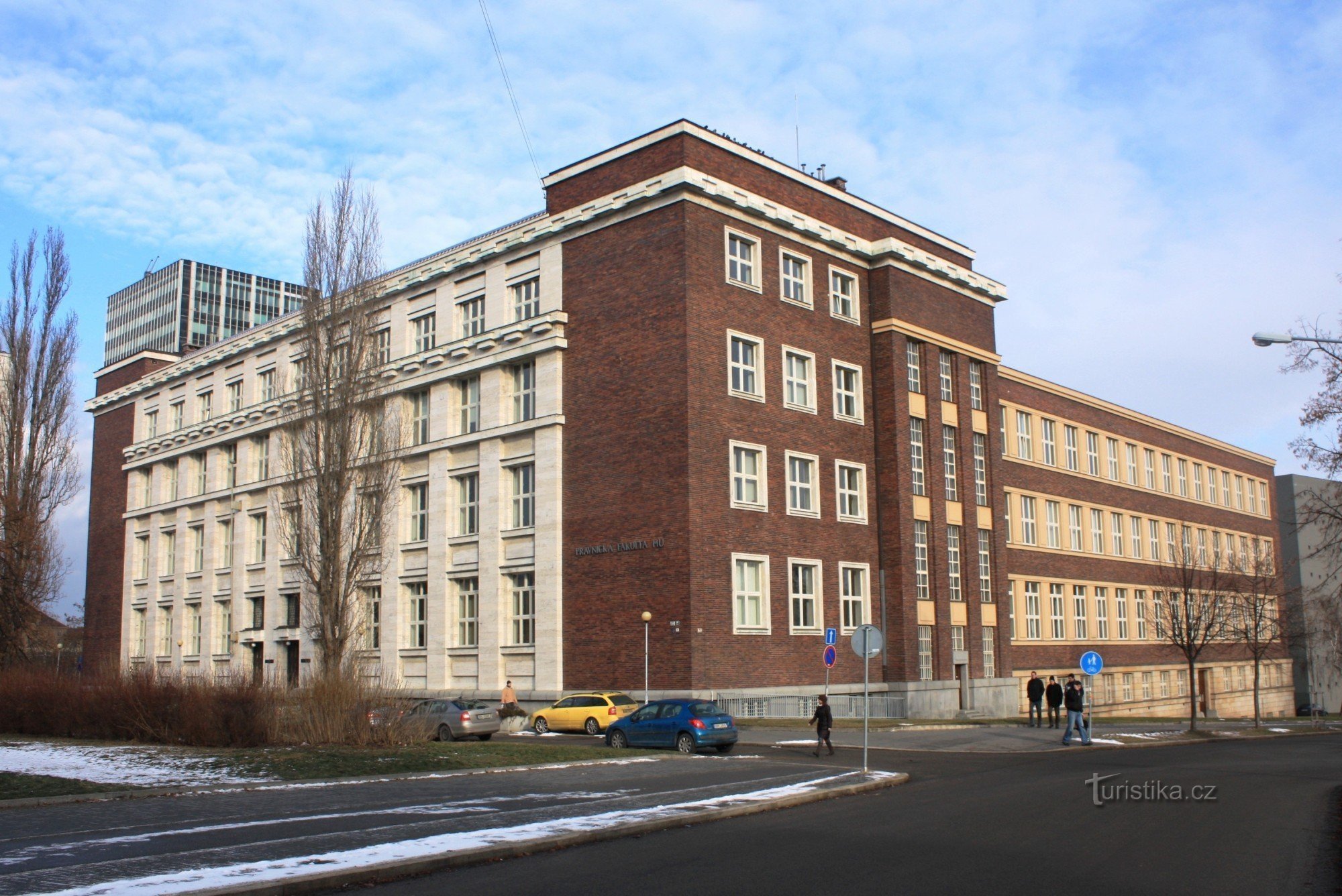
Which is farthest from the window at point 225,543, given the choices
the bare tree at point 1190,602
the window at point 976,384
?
the bare tree at point 1190,602

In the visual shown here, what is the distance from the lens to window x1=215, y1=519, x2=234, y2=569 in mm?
57594

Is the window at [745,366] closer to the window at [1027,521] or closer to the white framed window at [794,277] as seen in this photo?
the white framed window at [794,277]

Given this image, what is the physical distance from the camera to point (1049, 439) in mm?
57438

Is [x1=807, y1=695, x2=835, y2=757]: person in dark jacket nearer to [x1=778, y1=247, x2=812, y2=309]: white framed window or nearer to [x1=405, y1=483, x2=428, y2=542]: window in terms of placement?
[x1=778, y1=247, x2=812, y2=309]: white framed window

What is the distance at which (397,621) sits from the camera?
45.7 meters

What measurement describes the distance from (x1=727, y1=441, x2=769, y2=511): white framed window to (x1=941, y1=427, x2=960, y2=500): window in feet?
32.3

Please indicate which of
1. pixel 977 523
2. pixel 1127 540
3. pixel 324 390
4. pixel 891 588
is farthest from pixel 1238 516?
pixel 324 390

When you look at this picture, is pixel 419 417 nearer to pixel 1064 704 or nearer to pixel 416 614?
pixel 416 614

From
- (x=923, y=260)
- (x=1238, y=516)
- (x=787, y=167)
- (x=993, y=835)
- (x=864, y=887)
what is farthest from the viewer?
(x=1238, y=516)

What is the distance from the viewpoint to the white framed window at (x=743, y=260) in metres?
39.2

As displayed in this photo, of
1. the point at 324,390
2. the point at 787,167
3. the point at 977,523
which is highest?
the point at 787,167

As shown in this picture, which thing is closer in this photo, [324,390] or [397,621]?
[324,390]

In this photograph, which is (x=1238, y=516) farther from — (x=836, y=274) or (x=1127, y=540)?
(x=836, y=274)

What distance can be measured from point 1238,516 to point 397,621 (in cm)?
5671
